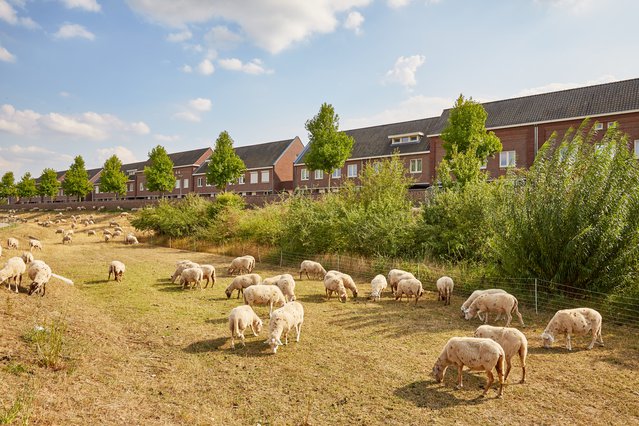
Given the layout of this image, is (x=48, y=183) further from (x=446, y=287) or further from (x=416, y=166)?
(x=446, y=287)

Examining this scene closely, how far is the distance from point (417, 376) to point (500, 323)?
5668 mm

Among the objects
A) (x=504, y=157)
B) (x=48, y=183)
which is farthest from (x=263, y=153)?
(x=48, y=183)

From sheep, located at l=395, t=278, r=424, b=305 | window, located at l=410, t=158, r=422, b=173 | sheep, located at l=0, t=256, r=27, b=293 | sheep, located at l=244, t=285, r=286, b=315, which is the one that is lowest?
sheep, located at l=395, t=278, r=424, b=305

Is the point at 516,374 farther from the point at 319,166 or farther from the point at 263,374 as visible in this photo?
the point at 319,166

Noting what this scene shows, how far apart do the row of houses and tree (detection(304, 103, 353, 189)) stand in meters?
3.41

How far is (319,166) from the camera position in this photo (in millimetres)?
48781

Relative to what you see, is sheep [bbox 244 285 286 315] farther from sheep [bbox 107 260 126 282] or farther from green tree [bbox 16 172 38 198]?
green tree [bbox 16 172 38 198]

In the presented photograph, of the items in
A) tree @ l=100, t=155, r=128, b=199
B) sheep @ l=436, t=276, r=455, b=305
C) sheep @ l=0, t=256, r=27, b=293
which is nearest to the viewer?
sheep @ l=0, t=256, r=27, b=293

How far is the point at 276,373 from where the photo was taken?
8.56 meters

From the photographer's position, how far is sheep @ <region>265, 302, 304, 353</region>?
32.1 ft

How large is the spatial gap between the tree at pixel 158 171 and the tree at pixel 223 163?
14.3 meters

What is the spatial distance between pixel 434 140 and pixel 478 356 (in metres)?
42.6

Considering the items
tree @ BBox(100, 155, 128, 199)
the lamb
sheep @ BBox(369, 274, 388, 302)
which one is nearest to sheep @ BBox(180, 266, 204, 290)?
the lamb

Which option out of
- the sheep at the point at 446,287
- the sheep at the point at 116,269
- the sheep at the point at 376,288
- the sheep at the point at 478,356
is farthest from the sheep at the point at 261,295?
the sheep at the point at 116,269
